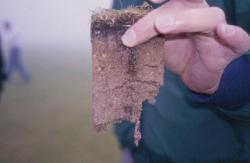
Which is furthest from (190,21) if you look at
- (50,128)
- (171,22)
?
(50,128)

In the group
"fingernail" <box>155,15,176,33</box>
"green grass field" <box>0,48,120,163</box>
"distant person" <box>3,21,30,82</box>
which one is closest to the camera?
"fingernail" <box>155,15,176,33</box>

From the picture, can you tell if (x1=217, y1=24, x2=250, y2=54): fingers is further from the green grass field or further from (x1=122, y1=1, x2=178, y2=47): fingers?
the green grass field

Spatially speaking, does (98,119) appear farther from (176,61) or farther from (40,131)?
(40,131)

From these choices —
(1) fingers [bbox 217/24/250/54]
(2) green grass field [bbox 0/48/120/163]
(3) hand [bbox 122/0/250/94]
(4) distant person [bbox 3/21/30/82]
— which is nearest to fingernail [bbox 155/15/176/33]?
(3) hand [bbox 122/0/250/94]

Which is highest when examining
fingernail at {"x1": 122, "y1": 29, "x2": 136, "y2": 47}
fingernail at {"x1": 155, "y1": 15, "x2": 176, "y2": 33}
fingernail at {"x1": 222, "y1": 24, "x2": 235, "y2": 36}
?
fingernail at {"x1": 155, "y1": 15, "x2": 176, "y2": 33}

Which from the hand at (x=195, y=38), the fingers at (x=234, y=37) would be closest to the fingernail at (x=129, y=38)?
the hand at (x=195, y=38)

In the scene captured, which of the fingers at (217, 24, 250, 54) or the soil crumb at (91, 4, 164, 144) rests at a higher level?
the fingers at (217, 24, 250, 54)

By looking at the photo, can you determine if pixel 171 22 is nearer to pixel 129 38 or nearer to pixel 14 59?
pixel 129 38
